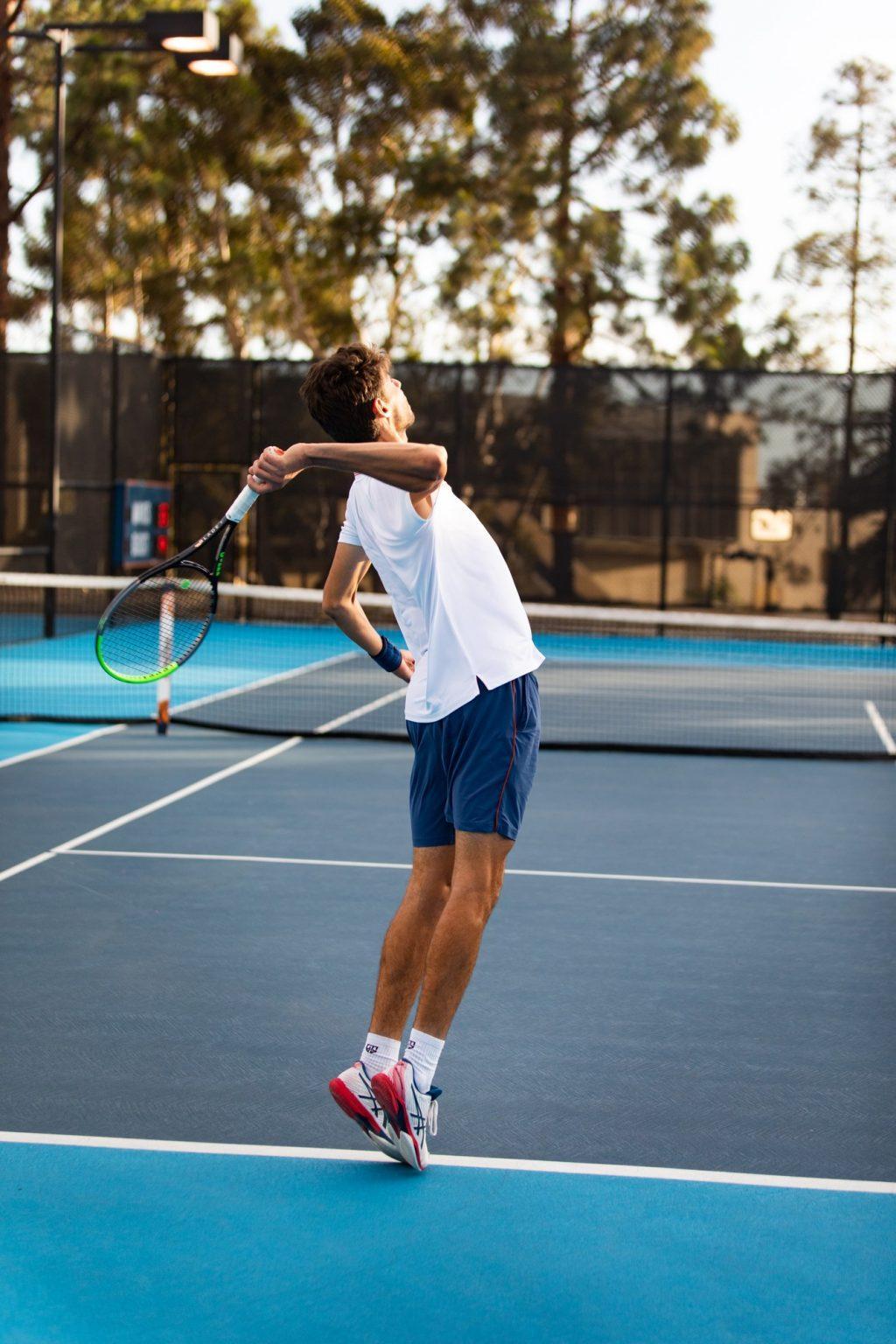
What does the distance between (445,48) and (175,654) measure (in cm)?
2516

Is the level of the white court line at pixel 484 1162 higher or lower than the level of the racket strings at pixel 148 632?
lower

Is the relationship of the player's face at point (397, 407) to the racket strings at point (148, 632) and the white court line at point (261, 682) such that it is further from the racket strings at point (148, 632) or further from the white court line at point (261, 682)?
the white court line at point (261, 682)

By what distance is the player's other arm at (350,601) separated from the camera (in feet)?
12.3

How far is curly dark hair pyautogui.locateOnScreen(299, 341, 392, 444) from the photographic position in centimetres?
335

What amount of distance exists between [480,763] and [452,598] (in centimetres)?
34

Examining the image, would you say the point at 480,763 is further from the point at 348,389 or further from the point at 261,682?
the point at 261,682

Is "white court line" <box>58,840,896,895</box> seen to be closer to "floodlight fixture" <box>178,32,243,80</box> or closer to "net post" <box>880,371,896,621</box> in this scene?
"floodlight fixture" <box>178,32,243,80</box>

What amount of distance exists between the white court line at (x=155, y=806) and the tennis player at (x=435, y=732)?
303 cm

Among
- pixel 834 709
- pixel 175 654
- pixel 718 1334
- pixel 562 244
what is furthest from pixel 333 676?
pixel 562 244

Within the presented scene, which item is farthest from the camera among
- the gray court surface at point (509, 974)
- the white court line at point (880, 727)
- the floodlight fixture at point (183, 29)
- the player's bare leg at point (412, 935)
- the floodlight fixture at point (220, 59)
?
the floodlight fixture at point (220, 59)

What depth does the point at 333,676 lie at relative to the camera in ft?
48.2

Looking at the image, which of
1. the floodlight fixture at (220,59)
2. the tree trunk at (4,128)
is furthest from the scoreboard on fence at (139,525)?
the floodlight fixture at (220,59)

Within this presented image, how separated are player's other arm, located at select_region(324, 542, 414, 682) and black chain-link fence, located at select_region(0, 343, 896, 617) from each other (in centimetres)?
1557

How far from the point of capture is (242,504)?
342 centimetres
